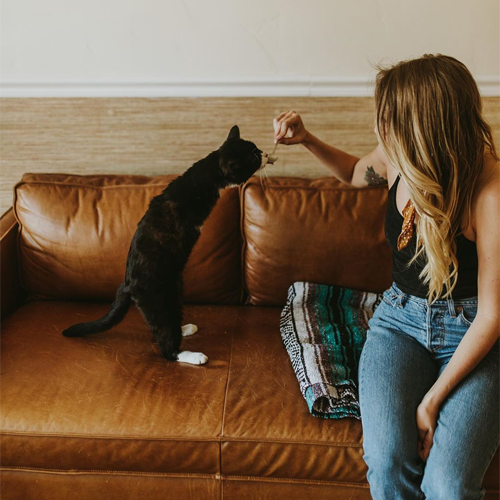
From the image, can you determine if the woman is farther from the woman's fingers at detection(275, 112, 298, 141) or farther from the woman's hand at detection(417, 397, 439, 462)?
the woman's fingers at detection(275, 112, 298, 141)

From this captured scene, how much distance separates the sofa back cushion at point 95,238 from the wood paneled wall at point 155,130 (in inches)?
9.7

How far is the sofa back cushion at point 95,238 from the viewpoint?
183cm

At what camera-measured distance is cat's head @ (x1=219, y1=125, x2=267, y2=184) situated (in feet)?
5.20

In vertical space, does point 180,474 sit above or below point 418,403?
below

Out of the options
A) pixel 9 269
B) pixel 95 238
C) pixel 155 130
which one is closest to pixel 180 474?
pixel 95 238

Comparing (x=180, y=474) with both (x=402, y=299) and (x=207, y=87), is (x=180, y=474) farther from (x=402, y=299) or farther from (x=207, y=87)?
(x=207, y=87)

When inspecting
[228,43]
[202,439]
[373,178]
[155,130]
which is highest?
[228,43]

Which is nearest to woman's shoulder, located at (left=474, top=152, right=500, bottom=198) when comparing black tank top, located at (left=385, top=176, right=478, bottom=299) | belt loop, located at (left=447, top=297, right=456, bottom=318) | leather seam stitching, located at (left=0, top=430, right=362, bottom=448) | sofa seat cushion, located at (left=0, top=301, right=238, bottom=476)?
black tank top, located at (left=385, top=176, right=478, bottom=299)

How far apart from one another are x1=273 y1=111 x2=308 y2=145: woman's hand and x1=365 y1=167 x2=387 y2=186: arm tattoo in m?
0.26

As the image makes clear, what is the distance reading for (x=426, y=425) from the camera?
1.17 meters

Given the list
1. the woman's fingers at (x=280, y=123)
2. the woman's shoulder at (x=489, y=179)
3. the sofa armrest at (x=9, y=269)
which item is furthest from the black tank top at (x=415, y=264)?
the sofa armrest at (x=9, y=269)

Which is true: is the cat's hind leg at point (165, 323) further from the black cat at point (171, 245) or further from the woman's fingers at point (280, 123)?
the woman's fingers at point (280, 123)

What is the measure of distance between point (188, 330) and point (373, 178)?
29.8 inches

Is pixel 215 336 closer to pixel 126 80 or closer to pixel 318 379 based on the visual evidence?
pixel 318 379
